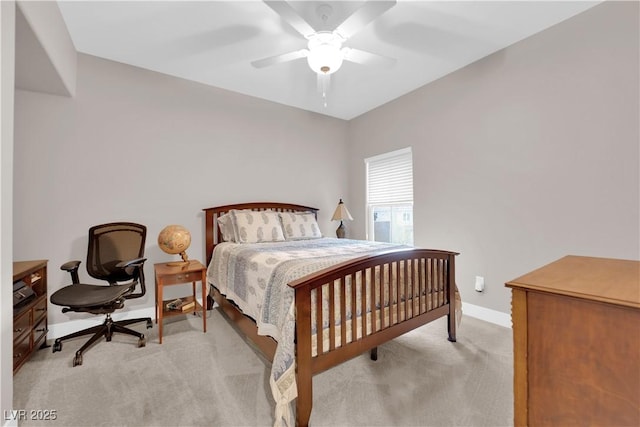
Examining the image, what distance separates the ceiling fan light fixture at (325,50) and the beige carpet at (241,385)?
2.24 metres

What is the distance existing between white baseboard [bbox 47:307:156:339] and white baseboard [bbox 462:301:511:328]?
3358 millimetres

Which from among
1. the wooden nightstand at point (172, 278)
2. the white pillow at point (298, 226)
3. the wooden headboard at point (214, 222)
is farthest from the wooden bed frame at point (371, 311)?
the white pillow at point (298, 226)

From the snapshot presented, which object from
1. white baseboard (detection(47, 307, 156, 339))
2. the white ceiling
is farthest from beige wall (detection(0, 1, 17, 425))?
white baseboard (detection(47, 307, 156, 339))

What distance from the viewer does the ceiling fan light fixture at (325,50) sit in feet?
6.66

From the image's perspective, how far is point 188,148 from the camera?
3.23m

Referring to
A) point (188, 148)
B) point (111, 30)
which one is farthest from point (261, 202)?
point (111, 30)

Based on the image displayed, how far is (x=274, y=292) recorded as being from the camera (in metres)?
1.77

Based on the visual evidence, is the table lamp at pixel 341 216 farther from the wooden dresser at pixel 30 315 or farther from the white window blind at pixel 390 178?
the wooden dresser at pixel 30 315

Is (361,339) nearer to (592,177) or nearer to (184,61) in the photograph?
(592,177)

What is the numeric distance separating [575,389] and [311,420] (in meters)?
1.20

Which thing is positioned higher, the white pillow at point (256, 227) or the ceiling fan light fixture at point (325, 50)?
the ceiling fan light fixture at point (325, 50)

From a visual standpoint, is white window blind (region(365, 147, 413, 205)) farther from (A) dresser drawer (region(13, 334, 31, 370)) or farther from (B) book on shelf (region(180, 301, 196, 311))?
(A) dresser drawer (region(13, 334, 31, 370))

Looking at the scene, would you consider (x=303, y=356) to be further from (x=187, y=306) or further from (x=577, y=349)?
(x=187, y=306)

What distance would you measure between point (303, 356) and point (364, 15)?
2064 mm
